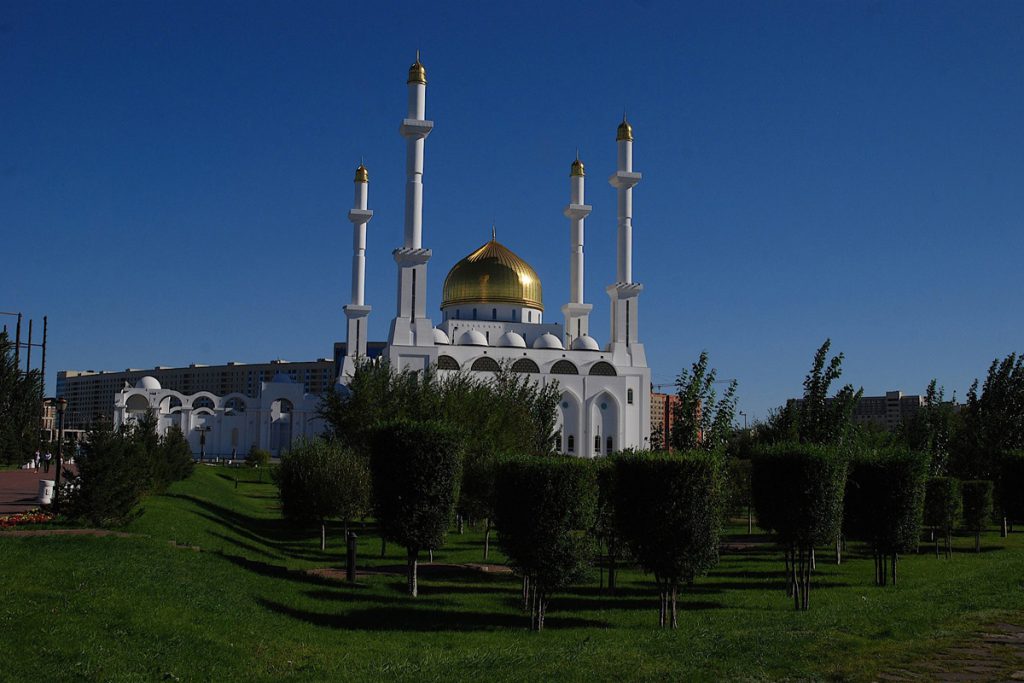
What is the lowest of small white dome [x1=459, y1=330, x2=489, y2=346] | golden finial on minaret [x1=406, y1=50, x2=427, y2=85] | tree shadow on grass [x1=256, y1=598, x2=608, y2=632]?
tree shadow on grass [x1=256, y1=598, x2=608, y2=632]

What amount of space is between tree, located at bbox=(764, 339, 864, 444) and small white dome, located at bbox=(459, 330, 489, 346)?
118 ft

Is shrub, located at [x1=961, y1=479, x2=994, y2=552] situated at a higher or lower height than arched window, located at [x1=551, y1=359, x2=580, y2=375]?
lower

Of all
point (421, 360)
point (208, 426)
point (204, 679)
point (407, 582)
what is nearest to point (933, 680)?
point (204, 679)

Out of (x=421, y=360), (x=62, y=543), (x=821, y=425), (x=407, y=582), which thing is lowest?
(x=407, y=582)

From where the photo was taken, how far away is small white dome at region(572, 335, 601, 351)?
197 feet

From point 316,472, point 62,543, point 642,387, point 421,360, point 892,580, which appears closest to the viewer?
point 62,543

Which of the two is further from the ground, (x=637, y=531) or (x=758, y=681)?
(x=637, y=531)

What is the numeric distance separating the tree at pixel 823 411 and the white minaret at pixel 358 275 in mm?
40470

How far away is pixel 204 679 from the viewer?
9.62m

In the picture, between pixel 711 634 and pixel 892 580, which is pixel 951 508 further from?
pixel 711 634

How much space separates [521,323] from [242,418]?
22440 mm

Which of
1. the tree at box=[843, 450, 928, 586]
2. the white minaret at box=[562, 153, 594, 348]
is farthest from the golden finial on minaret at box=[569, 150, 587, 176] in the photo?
the tree at box=[843, 450, 928, 586]

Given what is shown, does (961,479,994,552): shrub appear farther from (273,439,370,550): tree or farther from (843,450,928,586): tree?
(273,439,370,550): tree

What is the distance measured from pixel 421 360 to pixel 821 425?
110 ft
